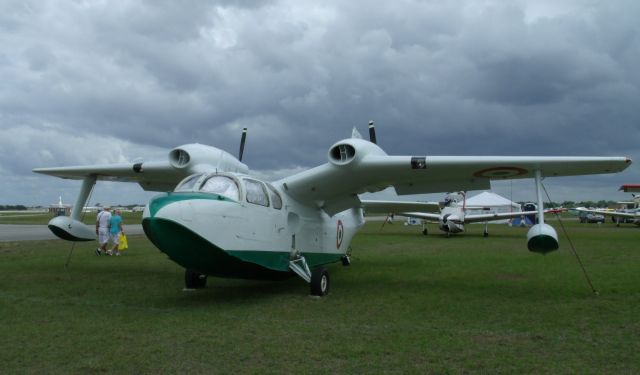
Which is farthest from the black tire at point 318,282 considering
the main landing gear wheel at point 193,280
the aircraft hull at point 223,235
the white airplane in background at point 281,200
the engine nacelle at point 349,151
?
the main landing gear wheel at point 193,280

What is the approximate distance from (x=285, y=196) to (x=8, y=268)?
8311 millimetres

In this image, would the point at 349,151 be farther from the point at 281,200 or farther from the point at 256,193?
the point at 256,193

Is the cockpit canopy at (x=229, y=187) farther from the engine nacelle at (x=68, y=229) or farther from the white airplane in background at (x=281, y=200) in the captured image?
the engine nacelle at (x=68, y=229)

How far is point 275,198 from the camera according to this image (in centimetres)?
917

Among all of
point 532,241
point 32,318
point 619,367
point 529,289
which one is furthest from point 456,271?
point 32,318

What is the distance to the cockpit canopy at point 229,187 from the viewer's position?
7.75m

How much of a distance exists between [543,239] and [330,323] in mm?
3847

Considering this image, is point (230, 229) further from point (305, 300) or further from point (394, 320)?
point (394, 320)

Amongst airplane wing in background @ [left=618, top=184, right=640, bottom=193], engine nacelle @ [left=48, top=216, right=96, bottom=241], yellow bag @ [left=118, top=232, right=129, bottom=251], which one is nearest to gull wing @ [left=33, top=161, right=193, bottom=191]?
engine nacelle @ [left=48, top=216, right=96, bottom=241]

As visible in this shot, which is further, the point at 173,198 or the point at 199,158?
the point at 199,158

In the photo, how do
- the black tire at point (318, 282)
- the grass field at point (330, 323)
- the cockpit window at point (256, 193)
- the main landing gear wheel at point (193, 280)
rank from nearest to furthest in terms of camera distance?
1. the grass field at point (330, 323)
2. the cockpit window at point (256, 193)
3. the black tire at point (318, 282)
4. the main landing gear wheel at point (193, 280)

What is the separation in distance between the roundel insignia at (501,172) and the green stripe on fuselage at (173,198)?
5.09 m

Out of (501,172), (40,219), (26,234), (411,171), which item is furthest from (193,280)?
(40,219)

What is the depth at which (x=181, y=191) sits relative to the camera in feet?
25.1
